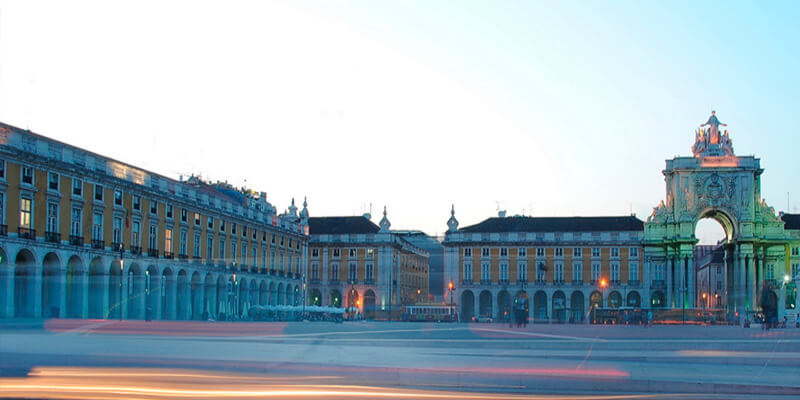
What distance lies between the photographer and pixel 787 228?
370 feet

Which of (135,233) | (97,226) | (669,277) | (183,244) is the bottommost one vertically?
(669,277)

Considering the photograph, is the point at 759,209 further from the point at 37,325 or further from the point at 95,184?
the point at 37,325

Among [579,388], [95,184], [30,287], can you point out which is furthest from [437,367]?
[95,184]

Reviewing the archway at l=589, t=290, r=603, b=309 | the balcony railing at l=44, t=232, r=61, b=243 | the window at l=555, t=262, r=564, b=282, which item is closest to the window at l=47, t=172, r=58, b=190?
the balcony railing at l=44, t=232, r=61, b=243

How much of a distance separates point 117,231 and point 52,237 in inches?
342

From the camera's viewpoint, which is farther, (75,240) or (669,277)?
(669,277)

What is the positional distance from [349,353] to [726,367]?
11974 mm

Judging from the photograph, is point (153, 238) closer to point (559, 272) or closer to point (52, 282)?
point (52, 282)

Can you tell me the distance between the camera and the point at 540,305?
11375 cm

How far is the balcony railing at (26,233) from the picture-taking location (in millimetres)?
52938

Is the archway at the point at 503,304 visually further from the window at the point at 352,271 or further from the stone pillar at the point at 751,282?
the stone pillar at the point at 751,282

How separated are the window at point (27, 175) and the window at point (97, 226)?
24.6 feet

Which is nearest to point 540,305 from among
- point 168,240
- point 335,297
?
Answer: point 335,297

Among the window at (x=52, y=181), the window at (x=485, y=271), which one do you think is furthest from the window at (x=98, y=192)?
the window at (x=485, y=271)
